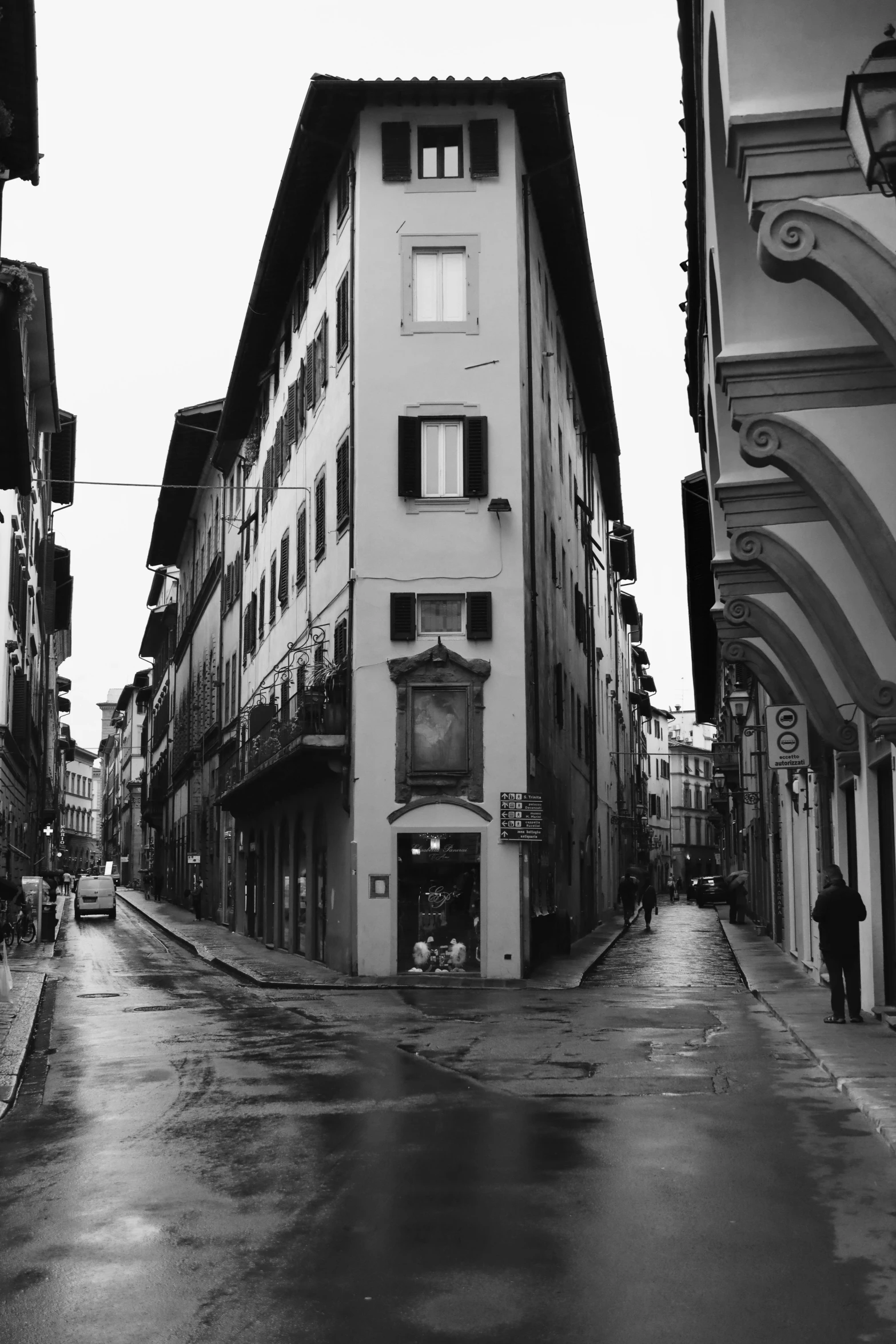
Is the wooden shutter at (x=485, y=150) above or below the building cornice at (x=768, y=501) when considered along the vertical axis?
above

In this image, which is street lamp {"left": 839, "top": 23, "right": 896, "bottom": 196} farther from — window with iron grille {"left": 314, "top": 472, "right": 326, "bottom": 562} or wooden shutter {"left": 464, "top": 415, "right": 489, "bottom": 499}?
window with iron grille {"left": 314, "top": 472, "right": 326, "bottom": 562}

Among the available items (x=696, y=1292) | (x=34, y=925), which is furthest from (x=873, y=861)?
(x=34, y=925)

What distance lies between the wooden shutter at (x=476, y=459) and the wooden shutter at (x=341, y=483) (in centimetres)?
270

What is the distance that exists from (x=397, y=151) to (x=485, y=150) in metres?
1.72

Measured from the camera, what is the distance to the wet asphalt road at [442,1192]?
6.19 meters

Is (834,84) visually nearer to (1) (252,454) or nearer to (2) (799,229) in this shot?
(2) (799,229)

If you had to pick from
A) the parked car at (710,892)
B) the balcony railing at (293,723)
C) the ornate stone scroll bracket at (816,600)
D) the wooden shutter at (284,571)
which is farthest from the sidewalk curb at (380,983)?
the parked car at (710,892)

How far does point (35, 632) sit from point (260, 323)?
20.7 m

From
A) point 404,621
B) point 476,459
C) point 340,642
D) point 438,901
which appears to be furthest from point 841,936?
point 340,642

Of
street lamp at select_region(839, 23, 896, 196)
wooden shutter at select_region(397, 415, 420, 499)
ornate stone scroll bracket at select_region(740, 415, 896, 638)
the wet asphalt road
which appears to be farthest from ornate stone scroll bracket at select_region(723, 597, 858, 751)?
street lamp at select_region(839, 23, 896, 196)

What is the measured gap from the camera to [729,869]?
274 ft

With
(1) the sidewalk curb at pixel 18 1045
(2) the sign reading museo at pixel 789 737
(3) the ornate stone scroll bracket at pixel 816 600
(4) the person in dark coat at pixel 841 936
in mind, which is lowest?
(1) the sidewalk curb at pixel 18 1045

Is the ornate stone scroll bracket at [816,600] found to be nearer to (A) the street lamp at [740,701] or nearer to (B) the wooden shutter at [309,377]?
(B) the wooden shutter at [309,377]

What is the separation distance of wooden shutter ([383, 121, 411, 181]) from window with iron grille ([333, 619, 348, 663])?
8.71 meters
